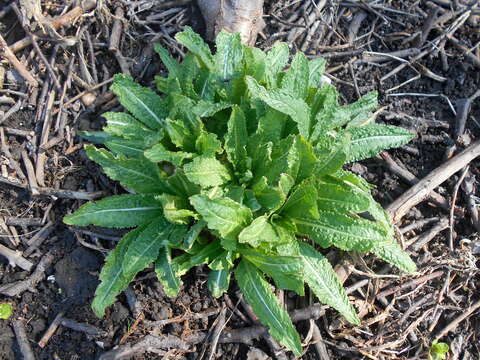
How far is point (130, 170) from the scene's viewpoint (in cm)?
266

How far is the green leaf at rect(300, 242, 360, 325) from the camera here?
2.46 meters

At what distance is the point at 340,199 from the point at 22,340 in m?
1.91

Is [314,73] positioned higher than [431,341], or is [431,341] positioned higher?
[314,73]

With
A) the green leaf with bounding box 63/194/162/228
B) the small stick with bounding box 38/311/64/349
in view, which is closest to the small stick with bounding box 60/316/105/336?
the small stick with bounding box 38/311/64/349

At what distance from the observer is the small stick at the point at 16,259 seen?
275cm

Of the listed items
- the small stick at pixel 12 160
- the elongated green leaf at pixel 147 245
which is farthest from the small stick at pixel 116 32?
the elongated green leaf at pixel 147 245

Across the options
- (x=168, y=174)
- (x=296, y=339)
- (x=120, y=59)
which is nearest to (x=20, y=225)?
(x=168, y=174)

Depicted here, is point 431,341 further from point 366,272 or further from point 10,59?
point 10,59

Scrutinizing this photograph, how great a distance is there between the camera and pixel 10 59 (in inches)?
119

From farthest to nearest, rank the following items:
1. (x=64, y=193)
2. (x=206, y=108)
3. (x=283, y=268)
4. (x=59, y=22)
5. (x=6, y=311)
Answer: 1. (x=59, y=22)
2. (x=64, y=193)
3. (x=6, y=311)
4. (x=206, y=108)
5. (x=283, y=268)

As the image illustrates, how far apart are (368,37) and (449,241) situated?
5.11ft

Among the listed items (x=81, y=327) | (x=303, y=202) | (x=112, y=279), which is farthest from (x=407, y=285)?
(x=81, y=327)

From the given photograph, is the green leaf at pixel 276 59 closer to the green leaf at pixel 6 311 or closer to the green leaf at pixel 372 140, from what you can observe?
the green leaf at pixel 372 140

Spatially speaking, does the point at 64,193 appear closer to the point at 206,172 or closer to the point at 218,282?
the point at 206,172
